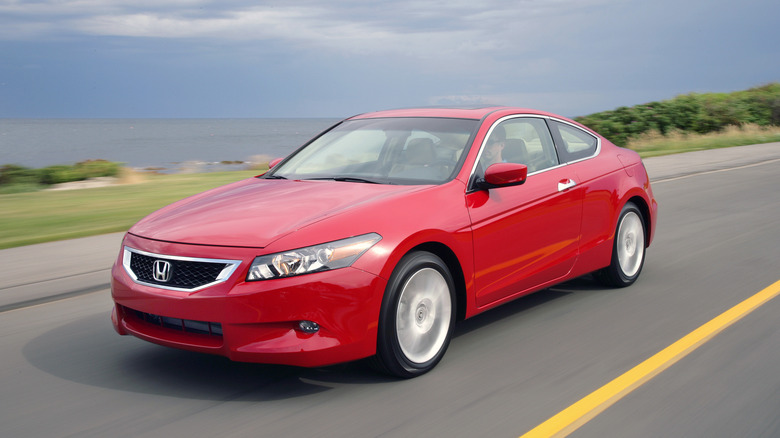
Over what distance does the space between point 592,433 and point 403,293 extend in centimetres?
127

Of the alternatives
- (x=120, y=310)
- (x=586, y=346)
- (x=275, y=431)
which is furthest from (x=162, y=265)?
(x=586, y=346)

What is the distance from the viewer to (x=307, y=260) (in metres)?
→ 3.96

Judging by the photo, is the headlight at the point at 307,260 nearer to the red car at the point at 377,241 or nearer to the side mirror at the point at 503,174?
the red car at the point at 377,241

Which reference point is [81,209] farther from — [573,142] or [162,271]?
[162,271]

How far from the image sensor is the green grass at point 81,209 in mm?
10073

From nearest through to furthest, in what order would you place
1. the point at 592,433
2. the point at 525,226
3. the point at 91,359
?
the point at 592,433
the point at 91,359
the point at 525,226

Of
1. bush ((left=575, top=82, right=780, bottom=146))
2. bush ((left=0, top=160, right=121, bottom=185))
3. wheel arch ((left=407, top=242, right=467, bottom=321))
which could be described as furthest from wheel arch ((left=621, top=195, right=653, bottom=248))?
bush ((left=575, top=82, right=780, bottom=146))

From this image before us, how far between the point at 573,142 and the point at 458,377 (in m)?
2.55

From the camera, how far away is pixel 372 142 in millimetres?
5730

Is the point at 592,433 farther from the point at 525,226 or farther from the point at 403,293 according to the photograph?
the point at 525,226

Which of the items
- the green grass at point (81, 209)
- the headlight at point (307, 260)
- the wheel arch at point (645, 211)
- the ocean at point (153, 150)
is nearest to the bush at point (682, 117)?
the ocean at point (153, 150)

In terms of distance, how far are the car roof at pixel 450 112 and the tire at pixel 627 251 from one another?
1.16 m

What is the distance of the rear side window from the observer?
237 inches

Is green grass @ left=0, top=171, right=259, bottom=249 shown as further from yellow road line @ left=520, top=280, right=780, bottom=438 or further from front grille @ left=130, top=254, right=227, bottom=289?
yellow road line @ left=520, top=280, right=780, bottom=438
